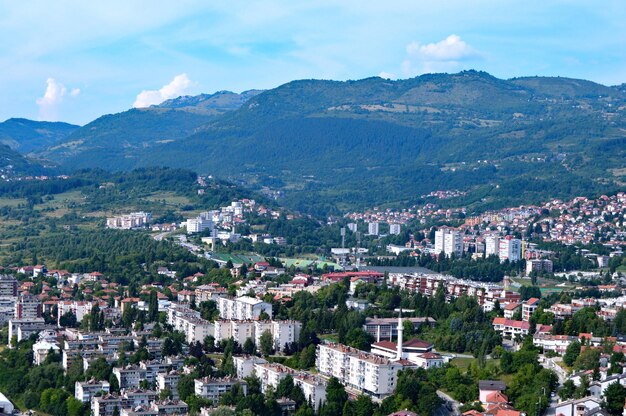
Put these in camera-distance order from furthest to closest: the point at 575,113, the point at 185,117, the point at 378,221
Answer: the point at 185,117, the point at 575,113, the point at 378,221

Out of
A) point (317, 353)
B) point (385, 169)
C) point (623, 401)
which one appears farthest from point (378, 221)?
point (623, 401)

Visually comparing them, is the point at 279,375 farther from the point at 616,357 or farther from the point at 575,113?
the point at 575,113

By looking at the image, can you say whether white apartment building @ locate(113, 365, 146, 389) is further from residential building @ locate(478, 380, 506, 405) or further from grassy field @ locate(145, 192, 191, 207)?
grassy field @ locate(145, 192, 191, 207)

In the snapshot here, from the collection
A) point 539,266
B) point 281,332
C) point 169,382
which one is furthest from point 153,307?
point 539,266

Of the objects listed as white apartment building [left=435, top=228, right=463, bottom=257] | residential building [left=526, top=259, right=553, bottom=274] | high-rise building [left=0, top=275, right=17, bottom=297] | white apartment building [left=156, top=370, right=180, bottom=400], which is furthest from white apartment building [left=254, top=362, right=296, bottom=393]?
white apartment building [left=435, top=228, right=463, bottom=257]

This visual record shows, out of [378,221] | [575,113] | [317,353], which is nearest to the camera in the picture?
[317,353]

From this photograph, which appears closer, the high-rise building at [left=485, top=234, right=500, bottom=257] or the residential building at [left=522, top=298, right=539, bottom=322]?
the residential building at [left=522, top=298, right=539, bottom=322]

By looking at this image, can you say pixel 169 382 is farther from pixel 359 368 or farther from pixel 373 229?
pixel 373 229

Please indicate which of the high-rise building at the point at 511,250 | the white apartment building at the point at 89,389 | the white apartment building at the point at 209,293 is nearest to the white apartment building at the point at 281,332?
the white apartment building at the point at 89,389
